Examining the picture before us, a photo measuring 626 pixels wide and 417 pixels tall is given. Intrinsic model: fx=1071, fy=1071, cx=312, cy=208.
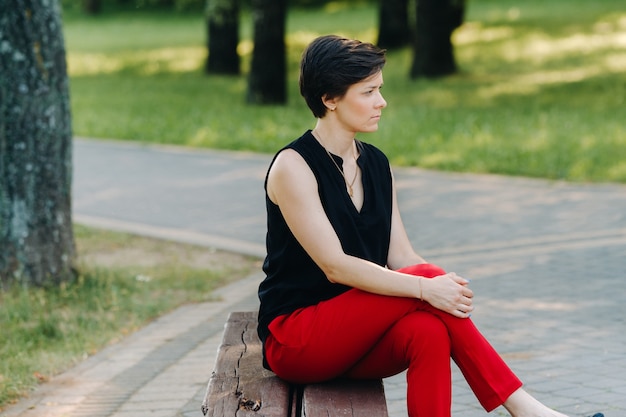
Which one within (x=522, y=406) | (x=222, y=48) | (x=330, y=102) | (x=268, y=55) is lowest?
(x=222, y=48)

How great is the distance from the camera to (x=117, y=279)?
24.2 feet

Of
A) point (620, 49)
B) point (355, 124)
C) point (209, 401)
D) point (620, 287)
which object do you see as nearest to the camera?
point (209, 401)

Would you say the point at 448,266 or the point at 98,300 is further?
the point at 448,266

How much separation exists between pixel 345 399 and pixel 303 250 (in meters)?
0.57

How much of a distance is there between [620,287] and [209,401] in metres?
4.06

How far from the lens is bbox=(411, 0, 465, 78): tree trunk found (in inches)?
830

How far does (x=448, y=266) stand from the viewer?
755 centimetres

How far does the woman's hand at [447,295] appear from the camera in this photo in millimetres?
3510

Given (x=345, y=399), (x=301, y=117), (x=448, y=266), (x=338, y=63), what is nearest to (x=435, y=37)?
(x=301, y=117)

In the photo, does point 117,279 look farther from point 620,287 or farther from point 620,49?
point 620,49

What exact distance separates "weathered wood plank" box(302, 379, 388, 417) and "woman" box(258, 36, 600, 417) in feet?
0.15

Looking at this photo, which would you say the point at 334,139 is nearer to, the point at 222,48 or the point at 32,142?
the point at 32,142

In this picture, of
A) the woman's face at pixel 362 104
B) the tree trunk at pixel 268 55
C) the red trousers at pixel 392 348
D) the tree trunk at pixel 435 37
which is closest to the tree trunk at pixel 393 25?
the tree trunk at pixel 435 37

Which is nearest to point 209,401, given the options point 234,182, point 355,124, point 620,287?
point 355,124
